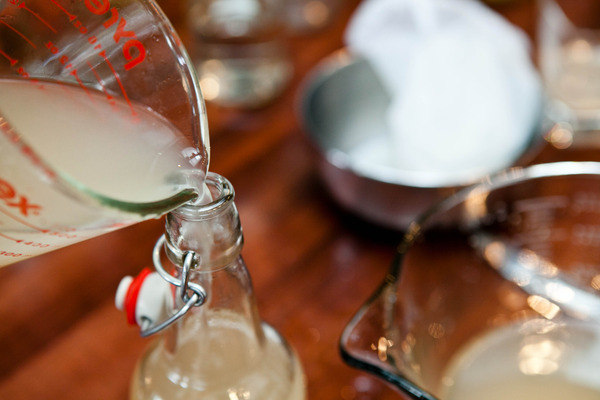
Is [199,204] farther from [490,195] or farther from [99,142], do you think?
[490,195]

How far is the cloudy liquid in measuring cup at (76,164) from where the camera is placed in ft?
0.90

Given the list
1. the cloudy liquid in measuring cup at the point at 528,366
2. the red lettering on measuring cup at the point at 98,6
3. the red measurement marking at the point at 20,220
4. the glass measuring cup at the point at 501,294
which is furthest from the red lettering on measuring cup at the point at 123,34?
the cloudy liquid in measuring cup at the point at 528,366

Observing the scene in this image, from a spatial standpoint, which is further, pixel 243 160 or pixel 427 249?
pixel 243 160

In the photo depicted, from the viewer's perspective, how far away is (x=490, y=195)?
1.88 ft

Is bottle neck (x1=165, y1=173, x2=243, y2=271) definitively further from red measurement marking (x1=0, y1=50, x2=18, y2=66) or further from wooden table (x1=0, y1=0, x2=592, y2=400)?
Result: wooden table (x1=0, y1=0, x2=592, y2=400)

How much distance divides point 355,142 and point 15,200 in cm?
56

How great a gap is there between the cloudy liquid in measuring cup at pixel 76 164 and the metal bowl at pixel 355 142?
30cm

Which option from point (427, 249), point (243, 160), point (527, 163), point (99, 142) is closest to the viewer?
point (99, 142)

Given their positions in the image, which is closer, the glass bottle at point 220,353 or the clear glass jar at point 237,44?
the glass bottle at point 220,353

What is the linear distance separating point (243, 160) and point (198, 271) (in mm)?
398

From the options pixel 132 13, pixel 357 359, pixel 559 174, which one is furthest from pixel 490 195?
pixel 132 13

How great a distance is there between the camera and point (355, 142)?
2.69 ft

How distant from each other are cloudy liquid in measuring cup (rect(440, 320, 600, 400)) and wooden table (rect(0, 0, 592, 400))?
0.21ft

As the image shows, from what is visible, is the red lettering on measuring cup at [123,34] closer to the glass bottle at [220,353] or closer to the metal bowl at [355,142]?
the glass bottle at [220,353]
